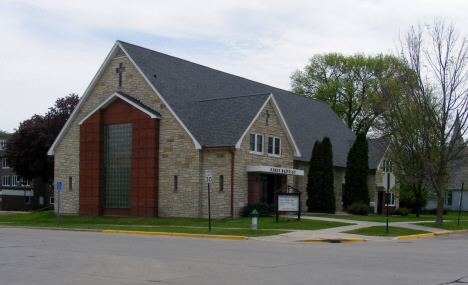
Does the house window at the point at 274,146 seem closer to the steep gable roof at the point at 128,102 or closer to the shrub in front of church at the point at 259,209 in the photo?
the shrub in front of church at the point at 259,209

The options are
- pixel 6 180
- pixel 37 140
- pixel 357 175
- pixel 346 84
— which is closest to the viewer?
pixel 357 175

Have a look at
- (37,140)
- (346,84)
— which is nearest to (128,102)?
(37,140)

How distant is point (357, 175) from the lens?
4047 cm

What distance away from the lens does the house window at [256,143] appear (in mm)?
32125

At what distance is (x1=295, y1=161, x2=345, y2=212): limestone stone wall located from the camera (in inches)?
1535

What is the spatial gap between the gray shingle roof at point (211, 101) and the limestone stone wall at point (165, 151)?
0.68m

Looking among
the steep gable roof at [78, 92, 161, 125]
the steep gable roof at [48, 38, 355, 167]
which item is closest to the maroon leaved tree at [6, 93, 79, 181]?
the steep gable roof at [48, 38, 355, 167]

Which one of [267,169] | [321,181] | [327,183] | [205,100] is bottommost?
[327,183]

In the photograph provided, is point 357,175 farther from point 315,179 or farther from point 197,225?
point 197,225

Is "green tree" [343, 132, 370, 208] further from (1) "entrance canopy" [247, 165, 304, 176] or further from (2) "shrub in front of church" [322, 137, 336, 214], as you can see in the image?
(1) "entrance canopy" [247, 165, 304, 176]

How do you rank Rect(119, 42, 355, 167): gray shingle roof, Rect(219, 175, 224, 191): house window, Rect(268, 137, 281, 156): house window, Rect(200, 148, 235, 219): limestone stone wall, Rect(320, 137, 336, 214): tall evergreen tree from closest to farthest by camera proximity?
Rect(200, 148, 235, 219): limestone stone wall < Rect(219, 175, 224, 191): house window < Rect(119, 42, 355, 167): gray shingle roof < Rect(268, 137, 281, 156): house window < Rect(320, 137, 336, 214): tall evergreen tree

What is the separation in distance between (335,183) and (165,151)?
53.6 ft

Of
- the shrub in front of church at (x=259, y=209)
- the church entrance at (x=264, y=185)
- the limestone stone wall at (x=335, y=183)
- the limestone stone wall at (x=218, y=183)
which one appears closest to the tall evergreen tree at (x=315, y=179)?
the limestone stone wall at (x=335, y=183)

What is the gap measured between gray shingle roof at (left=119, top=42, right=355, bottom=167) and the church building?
86mm
